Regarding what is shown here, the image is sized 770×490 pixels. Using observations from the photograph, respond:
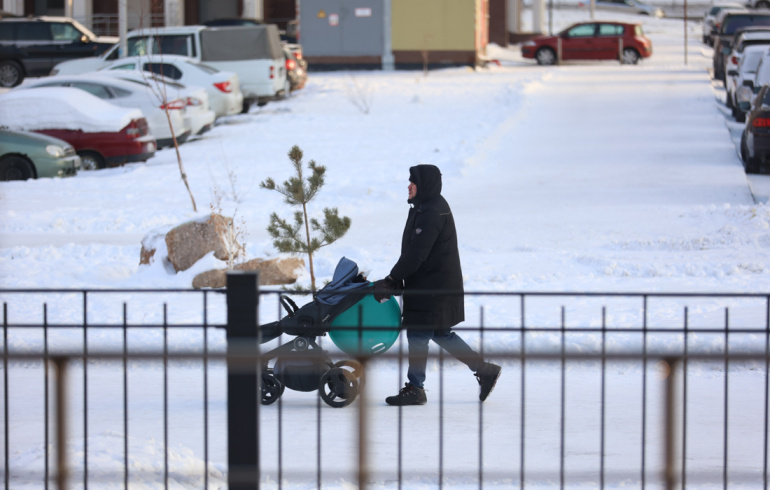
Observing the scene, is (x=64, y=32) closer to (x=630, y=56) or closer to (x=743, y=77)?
(x=630, y=56)

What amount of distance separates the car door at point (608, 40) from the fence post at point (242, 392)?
32448 mm

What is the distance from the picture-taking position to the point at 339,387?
6203 mm

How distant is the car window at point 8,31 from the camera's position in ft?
94.6

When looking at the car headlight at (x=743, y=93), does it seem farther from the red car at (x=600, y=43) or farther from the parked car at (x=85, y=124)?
the red car at (x=600, y=43)

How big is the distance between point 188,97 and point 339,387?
1471cm

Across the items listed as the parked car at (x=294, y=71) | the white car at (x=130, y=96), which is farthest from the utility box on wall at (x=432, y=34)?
the white car at (x=130, y=96)

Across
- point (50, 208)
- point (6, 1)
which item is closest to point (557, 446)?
Result: point (50, 208)

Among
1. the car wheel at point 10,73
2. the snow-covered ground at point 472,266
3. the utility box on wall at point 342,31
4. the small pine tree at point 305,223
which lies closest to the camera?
the snow-covered ground at point 472,266

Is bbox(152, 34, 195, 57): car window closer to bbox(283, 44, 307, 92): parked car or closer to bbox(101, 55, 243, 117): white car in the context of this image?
bbox(101, 55, 243, 117): white car

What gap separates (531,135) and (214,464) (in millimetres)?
15132

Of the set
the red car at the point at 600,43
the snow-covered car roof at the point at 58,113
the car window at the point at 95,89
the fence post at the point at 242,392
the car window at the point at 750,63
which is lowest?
the fence post at the point at 242,392

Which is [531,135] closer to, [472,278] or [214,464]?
[472,278]

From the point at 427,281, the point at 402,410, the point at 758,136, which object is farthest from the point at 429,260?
the point at 758,136

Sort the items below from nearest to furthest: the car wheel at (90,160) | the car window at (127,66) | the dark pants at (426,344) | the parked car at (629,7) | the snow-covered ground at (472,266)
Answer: the snow-covered ground at (472,266), the dark pants at (426,344), the car wheel at (90,160), the car window at (127,66), the parked car at (629,7)
